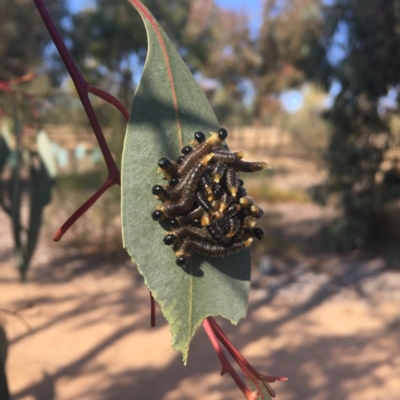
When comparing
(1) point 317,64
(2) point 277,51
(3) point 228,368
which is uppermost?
(2) point 277,51

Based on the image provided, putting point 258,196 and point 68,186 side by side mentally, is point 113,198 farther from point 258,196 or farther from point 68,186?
point 258,196

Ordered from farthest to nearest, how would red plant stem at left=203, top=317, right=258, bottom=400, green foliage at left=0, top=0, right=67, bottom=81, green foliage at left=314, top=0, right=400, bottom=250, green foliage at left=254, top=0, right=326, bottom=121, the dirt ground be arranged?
1. green foliage at left=254, top=0, right=326, bottom=121
2. green foliage at left=0, top=0, right=67, bottom=81
3. green foliage at left=314, top=0, right=400, bottom=250
4. the dirt ground
5. red plant stem at left=203, top=317, right=258, bottom=400

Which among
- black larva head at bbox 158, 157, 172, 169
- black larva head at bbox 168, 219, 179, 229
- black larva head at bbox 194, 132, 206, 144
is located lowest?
black larva head at bbox 168, 219, 179, 229

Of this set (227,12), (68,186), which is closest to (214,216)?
(68,186)

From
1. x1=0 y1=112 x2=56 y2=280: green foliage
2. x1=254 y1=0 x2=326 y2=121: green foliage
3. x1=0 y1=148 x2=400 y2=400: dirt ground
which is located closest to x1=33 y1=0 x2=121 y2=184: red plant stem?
x1=0 y1=112 x2=56 y2=280: green foliage

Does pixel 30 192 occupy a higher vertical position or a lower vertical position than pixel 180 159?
lower

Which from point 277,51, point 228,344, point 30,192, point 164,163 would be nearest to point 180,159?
point 164,163

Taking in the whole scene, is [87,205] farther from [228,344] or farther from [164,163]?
[228,344]

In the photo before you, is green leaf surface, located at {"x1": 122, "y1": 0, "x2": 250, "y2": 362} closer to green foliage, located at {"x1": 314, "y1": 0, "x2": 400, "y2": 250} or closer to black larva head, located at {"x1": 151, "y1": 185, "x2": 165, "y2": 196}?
black larva head, located at {"x1": 151, "y1": 185, "x2": 165, "y2": 196}
